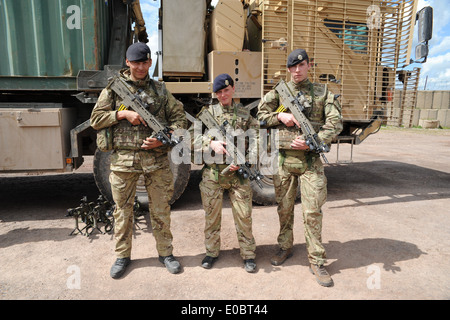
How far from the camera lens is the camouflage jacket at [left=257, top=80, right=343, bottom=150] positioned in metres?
2.65

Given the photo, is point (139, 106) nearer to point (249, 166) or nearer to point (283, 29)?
point (249, 166)

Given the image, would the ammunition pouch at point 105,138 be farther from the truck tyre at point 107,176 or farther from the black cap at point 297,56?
the black cap at point 297,56

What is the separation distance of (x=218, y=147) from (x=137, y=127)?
733 millimetres

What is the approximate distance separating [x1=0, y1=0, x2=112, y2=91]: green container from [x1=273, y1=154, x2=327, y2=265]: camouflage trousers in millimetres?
2789

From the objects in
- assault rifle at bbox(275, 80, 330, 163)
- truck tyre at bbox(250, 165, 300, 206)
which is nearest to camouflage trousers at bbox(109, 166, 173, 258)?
assault rifle at bbox(275, 80, 330, 163)

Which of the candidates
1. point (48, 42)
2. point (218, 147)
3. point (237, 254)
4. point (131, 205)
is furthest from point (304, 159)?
point (48, 42)

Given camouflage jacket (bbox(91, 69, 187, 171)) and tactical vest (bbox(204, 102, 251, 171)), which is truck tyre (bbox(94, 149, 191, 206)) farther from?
tactical vest (bbox(204, 102, 251, 171))

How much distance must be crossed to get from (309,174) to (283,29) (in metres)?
2.39

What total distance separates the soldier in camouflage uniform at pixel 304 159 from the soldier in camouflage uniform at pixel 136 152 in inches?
36.7

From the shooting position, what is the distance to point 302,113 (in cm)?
269

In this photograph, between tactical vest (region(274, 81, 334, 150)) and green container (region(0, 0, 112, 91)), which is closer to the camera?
tactical vest (region(274, 81, 334, 150))

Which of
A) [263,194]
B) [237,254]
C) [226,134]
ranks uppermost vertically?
[226,134]

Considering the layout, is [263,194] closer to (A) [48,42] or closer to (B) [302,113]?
(B) [302,113]
